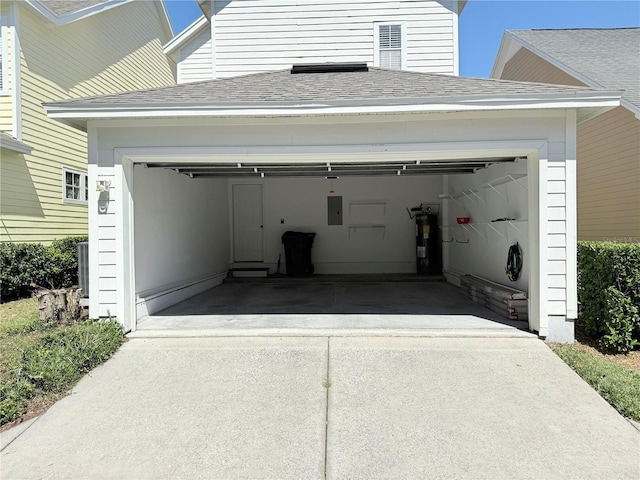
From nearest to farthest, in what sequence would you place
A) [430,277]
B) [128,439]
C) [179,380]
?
1. [128,439]
2. [179,380]
3. [430,277]

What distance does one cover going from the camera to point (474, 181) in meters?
7.12

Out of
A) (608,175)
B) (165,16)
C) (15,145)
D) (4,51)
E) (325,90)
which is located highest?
(165,16)

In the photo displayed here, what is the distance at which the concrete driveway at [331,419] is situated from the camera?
2414 mm

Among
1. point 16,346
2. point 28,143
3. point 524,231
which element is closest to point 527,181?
point 524,231

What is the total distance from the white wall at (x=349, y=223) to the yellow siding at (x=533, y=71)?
480 cm

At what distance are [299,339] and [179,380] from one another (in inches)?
55.4

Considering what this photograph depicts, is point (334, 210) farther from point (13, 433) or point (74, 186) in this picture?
point (13, 433)

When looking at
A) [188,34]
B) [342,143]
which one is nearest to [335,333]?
[342,143]

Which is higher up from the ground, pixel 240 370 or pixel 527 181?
pixel 527 181

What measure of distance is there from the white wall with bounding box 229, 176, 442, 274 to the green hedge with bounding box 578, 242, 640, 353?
560cm

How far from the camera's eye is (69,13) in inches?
339

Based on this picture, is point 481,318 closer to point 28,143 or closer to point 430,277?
point 430,277

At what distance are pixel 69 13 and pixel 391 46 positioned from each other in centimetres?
728

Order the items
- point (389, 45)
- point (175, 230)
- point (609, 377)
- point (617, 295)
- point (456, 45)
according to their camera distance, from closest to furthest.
Answer: point (609, 377)
point (617, 295)
point (175, 230)
point (456, 45)
point (389, 45)
